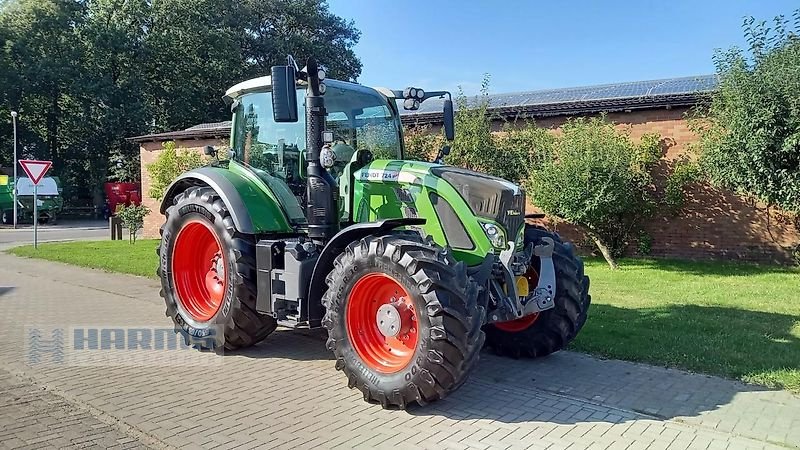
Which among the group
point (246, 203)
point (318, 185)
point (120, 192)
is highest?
point (120, 192)

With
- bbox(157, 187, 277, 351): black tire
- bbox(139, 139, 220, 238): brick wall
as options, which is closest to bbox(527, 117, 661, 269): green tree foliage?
bbox(157, 187, 277, 351): black tire

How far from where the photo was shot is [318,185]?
564cm

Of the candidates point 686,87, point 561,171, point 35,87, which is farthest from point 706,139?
point 35,87

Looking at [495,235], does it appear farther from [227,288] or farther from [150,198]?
[150,198]

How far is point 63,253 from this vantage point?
16.0 meters

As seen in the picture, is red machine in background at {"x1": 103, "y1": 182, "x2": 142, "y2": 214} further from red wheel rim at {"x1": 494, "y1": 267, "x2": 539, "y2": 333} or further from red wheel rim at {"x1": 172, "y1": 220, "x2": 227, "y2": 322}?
red wheel rim at {"x1": 494, "y1": 267, "x2": 539, "y2": 333}

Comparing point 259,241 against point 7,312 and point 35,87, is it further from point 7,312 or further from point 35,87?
point 35,87

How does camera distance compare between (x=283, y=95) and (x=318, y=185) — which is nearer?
(x=283, y=95)

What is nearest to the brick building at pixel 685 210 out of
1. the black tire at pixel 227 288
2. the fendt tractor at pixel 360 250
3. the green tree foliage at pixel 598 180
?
the green tree foliage at pixel 598 180

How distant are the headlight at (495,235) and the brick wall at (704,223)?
9.09 meters

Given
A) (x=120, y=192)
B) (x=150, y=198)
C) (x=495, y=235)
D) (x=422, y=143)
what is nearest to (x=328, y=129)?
(x=495, y=235)

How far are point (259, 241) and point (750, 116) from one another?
8.43 meters

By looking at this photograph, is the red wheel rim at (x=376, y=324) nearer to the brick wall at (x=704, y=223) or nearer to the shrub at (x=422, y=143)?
the shrub at (x=422, y=143)

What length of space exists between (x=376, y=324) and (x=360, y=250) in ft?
2.05
